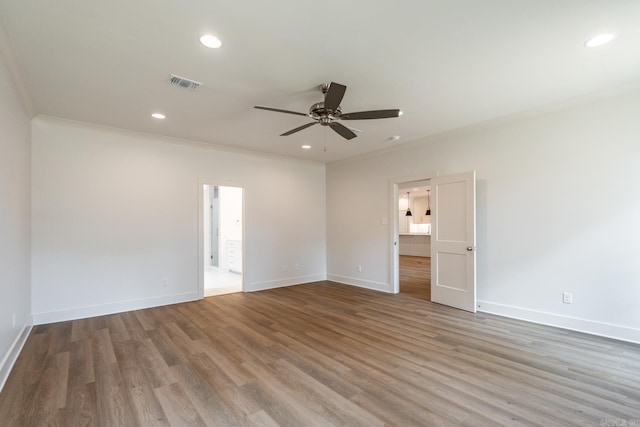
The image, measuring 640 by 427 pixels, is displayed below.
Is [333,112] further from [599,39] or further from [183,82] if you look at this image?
[599,39]

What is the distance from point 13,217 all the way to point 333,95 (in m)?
3.36

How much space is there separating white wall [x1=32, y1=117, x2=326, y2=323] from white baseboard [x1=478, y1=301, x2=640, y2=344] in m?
4.02

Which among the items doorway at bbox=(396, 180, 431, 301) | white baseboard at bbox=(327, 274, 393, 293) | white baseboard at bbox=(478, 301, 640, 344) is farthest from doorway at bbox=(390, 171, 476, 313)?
doorway at bbox=(396, 180, 431, 301)

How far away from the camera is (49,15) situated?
2117 mm

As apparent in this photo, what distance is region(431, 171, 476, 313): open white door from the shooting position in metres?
4.46

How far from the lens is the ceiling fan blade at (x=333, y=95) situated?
254 centimetres

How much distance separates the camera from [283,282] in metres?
6.41

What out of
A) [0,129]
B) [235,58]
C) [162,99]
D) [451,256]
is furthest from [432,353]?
[0,129]

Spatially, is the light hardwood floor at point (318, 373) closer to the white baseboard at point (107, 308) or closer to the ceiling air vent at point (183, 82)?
the white baseboard at point (107, 308)

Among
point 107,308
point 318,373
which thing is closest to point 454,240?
point 318,373

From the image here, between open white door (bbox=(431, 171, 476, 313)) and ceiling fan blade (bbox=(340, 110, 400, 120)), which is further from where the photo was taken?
open white door (bbox=(431, 171, 476, 313))

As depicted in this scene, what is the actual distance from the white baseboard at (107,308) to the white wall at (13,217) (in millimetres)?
235

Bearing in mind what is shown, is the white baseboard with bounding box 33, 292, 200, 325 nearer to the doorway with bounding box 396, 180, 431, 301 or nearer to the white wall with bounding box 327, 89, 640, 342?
the white wall with bounding box 327, 89, 640, 342

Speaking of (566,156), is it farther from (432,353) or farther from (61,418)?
(61,418)
